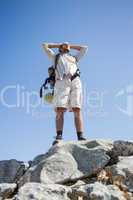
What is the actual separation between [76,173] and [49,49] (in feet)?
15.9

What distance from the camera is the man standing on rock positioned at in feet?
44.1

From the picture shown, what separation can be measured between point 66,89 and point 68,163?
9.62 feet

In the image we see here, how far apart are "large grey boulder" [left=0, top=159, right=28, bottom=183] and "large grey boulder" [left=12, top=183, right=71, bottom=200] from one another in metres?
3.95

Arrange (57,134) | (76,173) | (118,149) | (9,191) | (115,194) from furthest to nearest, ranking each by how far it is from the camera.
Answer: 1. (57,134)
2. (118,149)
3. (76,173)
4. (9,191)
5. (115,194)

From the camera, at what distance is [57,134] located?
1332 cm

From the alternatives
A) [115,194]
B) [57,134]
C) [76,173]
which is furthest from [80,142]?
[115,194]

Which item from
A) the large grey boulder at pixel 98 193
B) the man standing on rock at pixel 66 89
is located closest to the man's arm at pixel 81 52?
the man standing on rock at pixel 66 89

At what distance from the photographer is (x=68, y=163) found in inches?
457

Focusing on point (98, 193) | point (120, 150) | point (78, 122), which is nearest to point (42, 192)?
point (98, 193)

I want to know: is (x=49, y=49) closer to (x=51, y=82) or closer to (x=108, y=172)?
(x=51, y=82)

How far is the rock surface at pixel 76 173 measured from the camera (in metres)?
9.05

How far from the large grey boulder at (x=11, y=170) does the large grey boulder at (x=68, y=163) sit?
941 millimetres

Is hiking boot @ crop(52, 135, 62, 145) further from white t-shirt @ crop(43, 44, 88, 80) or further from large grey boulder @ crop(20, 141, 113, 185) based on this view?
white t-shirt @ crop(43, 44, 88, 80)

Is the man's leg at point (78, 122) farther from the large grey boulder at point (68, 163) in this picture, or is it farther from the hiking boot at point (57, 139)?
the large grey boulder at point (68, 163)
